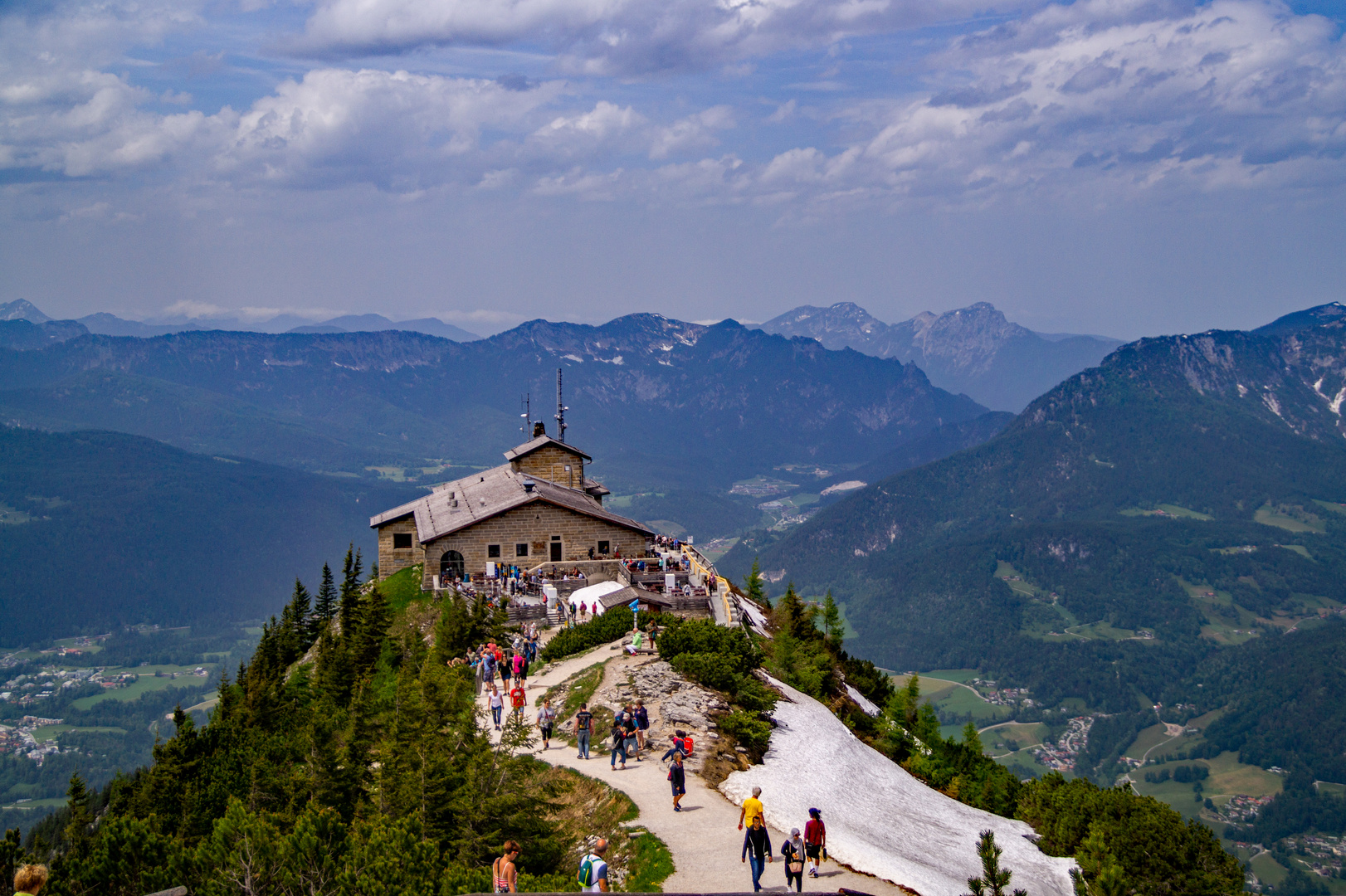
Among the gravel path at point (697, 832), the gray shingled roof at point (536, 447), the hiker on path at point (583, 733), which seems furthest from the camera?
the gray shingled roof at point (536, 447)

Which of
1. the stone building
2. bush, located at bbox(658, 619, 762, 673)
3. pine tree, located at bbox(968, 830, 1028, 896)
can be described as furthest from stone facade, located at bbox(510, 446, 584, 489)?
pine tree, located at bbox(968, 830, 1028, 896)

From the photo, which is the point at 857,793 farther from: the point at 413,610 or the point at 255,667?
the point at 255,667

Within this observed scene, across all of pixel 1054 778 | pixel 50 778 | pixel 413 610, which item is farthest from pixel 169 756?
pixel 50 778

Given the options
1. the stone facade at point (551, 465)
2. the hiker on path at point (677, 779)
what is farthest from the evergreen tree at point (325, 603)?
the hiker on path at point (677, 779)

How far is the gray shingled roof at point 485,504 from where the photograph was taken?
196 feet

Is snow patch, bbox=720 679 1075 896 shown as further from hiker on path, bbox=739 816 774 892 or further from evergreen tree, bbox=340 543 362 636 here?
evergreen tree, bbox=340 543 362 636

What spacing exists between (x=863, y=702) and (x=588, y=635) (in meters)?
16.0

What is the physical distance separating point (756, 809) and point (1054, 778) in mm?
19744

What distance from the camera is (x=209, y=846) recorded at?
708 inches

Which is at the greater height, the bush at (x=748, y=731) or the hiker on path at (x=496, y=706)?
the hiker on path at (x=496, y=706)

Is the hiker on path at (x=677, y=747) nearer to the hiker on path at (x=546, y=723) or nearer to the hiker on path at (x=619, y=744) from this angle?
the hiker on path at (x=619, y=744)

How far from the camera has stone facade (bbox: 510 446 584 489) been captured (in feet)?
247

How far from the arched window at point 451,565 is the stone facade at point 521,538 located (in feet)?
0.51

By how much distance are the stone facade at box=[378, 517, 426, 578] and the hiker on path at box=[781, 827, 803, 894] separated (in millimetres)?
52073
